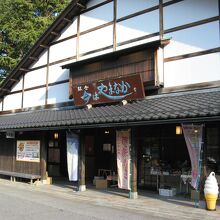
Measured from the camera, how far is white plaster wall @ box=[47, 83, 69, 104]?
17359mm

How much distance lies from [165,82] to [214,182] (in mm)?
4769

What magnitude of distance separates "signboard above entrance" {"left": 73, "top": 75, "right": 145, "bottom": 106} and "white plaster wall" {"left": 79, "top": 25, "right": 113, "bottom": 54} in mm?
1949

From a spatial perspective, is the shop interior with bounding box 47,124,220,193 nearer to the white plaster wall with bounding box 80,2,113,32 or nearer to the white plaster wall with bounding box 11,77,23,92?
the white plaster wall with bounding box 80,2,113,32

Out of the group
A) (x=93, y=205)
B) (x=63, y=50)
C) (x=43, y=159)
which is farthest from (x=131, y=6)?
(x=93, y=205)

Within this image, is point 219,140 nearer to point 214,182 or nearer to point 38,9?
point 214,182

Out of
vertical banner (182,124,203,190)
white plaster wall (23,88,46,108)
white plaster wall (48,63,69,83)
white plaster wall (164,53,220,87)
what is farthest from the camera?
white plaster wall (23,88,46,108)

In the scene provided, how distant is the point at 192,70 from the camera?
40.1 ft

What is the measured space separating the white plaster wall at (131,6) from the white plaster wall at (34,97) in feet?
20.8

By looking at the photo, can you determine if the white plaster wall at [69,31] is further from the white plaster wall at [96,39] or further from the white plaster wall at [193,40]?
the white plaster wall at [193,40]

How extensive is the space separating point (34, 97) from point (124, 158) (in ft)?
28.7

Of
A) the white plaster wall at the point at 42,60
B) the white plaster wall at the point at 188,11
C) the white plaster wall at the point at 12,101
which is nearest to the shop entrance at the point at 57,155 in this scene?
the white plaster wall at the point at 12,101

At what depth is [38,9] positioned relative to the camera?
30.4 metres

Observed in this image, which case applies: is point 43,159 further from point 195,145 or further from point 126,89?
point 195,145

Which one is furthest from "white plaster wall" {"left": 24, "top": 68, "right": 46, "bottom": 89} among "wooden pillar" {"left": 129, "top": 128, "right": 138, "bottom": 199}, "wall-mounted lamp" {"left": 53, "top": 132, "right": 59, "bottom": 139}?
"wooden pillar" {"left": 129, "top": 128, "right": 138, "bottom": 199}
